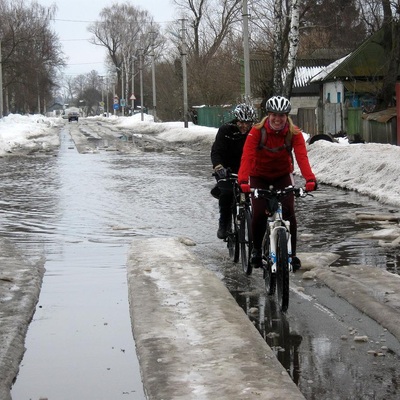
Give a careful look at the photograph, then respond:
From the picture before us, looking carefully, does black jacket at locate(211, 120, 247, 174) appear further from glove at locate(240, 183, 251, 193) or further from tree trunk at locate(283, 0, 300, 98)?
tree trunk at locate(283, 0, 300, 98)

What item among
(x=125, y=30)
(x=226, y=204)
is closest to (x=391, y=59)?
(x=226, y=204)

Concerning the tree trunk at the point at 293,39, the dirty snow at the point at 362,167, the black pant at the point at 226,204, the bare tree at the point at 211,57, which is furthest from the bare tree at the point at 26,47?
the black pant at the point at 226,204

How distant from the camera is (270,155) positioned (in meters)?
8.05

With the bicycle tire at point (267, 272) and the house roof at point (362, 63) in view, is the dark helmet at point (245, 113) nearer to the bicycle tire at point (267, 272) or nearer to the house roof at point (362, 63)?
the bicycle tire at point (267, 272)

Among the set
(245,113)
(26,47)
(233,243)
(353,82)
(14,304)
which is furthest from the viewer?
(26,47)

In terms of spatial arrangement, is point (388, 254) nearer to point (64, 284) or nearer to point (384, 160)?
point (64, 284)

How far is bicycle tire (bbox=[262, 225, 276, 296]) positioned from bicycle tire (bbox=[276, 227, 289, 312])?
26cm

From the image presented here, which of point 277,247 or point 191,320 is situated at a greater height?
point 277,247

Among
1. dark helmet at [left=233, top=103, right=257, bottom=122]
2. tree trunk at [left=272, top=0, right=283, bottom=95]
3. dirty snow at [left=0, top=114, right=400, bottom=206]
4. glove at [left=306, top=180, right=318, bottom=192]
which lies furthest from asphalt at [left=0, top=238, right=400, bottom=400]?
tree trunk at [left=272, top=0, right=283, bottom=95]

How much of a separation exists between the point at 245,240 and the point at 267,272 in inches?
49.1

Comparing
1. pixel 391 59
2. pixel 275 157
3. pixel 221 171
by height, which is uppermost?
pixel 391 59

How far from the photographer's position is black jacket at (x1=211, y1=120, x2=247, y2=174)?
9.73 metres

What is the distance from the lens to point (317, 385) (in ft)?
17.9

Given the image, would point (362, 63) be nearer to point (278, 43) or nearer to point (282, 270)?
point (278, 43)
